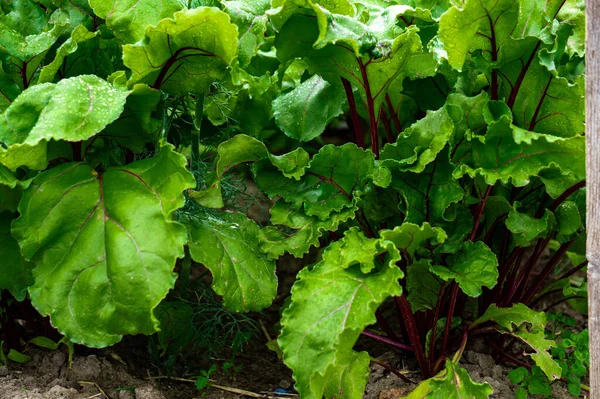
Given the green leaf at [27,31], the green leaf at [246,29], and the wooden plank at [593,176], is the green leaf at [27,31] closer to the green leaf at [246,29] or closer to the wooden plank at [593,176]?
the green leaf at [246,29]

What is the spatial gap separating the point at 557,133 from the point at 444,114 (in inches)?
15.3

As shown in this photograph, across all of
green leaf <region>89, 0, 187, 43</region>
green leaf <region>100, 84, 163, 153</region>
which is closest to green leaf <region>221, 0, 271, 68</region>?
green leaf <region>89, 0, 187, 43</region>

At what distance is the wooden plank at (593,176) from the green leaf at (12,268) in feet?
5.16

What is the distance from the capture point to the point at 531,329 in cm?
211

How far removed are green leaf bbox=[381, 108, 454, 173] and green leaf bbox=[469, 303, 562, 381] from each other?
54 cm

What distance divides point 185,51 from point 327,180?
23.2 inches

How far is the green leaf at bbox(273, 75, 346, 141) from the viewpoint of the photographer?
2.26 meters

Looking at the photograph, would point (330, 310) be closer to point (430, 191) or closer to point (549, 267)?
point (430, 191)

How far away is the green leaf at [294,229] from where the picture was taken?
6.56 ft

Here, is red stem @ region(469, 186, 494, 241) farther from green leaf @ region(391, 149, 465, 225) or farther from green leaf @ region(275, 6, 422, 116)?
green leaf @ region(275, 6, 422, 116)

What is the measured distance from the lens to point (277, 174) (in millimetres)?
2127

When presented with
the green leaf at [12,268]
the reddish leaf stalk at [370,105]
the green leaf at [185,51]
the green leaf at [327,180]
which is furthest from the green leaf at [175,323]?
the reddish leaf stalk at [370,105]

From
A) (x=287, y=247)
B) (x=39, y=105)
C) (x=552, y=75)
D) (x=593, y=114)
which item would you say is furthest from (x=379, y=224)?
(x=39, y=105)

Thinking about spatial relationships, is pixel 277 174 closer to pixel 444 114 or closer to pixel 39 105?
pixel 444 114
